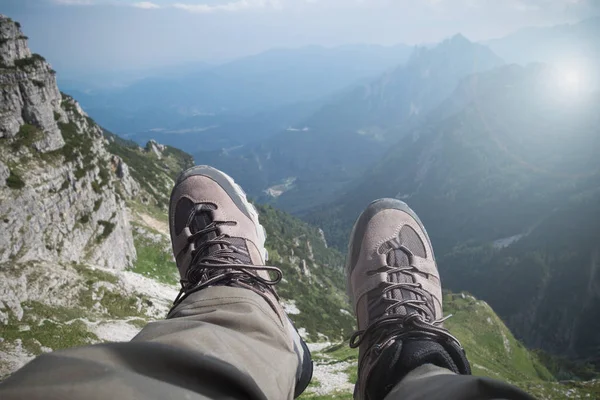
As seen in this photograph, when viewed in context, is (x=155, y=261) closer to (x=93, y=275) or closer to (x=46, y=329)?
(x=93, y=275)

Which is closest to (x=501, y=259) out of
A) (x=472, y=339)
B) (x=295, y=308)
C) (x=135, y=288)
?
(x=295, y=308)

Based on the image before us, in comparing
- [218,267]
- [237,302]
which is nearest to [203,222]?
[218,267]

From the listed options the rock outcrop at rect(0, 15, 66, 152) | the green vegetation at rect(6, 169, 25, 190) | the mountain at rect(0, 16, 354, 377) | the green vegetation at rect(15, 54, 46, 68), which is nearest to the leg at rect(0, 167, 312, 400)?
the mountain at rect(0, 16, 354, 377)

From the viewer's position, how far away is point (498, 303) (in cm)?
15962

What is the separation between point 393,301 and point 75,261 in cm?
3331

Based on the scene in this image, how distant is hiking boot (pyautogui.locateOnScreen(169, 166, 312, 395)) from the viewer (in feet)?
13.7

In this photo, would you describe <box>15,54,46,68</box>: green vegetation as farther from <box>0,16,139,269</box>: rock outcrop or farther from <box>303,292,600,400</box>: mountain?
<box>303,292,600,400</box>: mountain

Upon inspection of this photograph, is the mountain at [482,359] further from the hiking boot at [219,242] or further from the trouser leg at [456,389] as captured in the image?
the trouser leg at [456,389]

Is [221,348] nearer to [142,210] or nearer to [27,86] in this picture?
[27,86]

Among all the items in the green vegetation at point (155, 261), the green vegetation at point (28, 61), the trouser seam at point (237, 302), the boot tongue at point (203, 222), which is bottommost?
the trouser seam at point (237, 302)

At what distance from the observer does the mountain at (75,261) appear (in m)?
17.7

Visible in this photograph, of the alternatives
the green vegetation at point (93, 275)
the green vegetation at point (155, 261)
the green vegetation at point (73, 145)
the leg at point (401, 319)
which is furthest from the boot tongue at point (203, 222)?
the green vegetation at point (73, 145)

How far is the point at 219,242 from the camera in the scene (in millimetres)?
5164

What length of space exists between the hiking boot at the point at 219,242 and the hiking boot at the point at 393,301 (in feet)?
2.62
